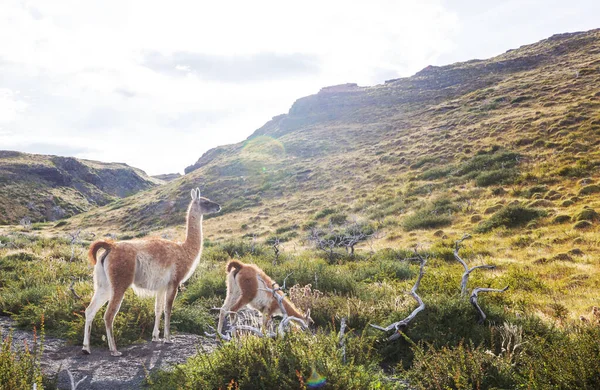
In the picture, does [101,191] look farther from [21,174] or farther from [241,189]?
[241,189]

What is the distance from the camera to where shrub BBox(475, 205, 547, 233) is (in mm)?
15016

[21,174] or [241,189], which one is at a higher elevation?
[21,174]

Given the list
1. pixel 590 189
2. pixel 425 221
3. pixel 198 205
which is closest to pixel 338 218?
pixel 425 221

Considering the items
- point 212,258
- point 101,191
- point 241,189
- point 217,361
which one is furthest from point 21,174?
point 217,361

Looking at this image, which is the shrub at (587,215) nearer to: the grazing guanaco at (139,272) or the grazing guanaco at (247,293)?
the grazing guanaco at (247,293)

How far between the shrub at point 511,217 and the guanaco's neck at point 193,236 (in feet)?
44.2

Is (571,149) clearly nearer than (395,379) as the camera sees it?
No

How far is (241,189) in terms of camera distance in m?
46.4

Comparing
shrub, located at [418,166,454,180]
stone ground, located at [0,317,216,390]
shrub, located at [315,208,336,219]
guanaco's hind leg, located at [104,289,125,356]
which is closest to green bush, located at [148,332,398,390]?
stone ground, located at [0,317,216,390]

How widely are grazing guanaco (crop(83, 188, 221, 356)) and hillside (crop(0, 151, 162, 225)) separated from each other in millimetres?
58882

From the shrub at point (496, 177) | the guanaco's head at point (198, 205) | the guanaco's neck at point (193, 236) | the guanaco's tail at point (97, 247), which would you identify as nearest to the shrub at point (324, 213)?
the shrub at point (496, 177)

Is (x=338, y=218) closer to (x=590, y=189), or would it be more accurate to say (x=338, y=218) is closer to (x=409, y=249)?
(x=409, y=249)

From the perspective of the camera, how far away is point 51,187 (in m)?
70.4

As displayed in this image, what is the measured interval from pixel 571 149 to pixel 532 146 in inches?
136
